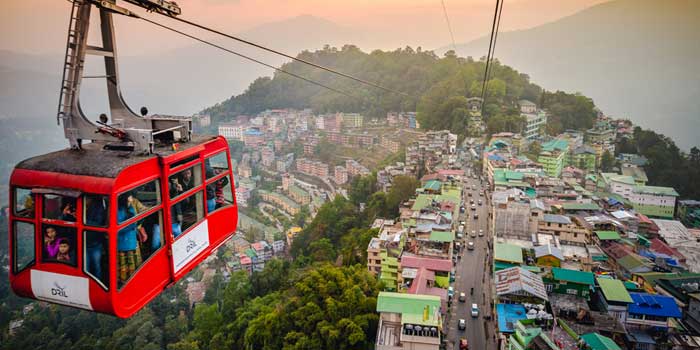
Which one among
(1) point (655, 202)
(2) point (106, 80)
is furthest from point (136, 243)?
(1) point (655, 202)

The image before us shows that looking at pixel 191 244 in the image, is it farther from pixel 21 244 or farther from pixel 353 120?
pixel 353 120

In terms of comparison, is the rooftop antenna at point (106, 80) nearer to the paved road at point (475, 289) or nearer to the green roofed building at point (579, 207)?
the paved road at point (475, 289)

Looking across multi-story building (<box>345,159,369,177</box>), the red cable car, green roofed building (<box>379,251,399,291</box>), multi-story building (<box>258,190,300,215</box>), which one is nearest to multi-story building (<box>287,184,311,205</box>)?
multi-story building (<box>258,190,300,215</box>)

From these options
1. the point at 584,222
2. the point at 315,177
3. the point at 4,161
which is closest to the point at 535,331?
the point at 584,222

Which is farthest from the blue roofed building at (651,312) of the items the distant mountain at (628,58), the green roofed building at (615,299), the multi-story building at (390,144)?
the distant mountain at (628,58)

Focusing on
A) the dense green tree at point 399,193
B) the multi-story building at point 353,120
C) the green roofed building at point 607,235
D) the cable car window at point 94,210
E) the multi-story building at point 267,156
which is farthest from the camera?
the multi-story building at point 353,120

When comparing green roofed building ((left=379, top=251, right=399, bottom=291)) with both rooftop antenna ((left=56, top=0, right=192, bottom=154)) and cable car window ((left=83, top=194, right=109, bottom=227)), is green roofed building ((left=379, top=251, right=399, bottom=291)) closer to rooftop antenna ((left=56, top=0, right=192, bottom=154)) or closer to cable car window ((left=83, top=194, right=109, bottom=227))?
rooftop antenna ((left=56, top=0, right=192, bottom=154))

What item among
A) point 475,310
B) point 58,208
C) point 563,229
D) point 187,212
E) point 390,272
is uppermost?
point 58,208
